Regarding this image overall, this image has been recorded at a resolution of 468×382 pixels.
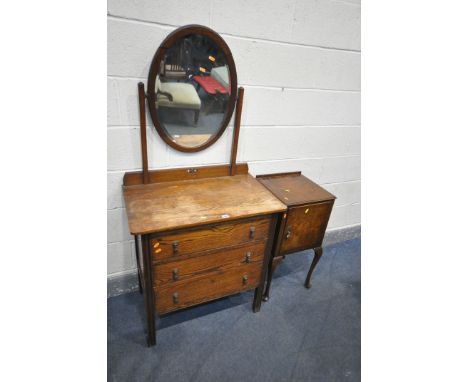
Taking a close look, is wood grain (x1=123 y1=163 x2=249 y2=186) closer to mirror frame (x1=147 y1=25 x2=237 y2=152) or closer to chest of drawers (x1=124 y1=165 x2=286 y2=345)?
chest of drawers (x1=124 y1=165 x2=286 y2=345)

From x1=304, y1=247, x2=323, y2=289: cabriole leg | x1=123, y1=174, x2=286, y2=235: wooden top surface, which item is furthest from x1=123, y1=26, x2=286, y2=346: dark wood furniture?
x1=304, y1=247, x2=323, y2=289: cabriole leg

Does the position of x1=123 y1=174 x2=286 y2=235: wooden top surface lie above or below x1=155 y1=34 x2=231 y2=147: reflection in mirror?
below

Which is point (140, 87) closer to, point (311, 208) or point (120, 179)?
point (120, 179)

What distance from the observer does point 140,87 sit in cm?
144

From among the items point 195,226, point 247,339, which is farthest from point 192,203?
point 247,339

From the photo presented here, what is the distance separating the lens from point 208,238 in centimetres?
147

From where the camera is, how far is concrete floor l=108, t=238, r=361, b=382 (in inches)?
63.7

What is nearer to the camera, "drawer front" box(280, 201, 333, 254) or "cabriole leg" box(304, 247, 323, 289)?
"drawer front" box(280, 201, 333, 254)

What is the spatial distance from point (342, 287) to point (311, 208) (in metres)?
0.93

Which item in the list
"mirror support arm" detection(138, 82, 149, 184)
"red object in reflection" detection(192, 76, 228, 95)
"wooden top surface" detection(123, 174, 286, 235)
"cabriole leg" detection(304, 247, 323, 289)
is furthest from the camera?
"cabriole leg" detection(304, 247, 323, 289)

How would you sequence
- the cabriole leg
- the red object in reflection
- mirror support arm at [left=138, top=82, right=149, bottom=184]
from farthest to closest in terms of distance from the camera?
the cabriole leg
the red object in reflection
mirror support arm at [left=138, top=82, right=149, bottom=184]

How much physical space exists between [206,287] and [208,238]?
0.35 meters

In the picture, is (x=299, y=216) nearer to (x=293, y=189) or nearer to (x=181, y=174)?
(x=293, y=189)

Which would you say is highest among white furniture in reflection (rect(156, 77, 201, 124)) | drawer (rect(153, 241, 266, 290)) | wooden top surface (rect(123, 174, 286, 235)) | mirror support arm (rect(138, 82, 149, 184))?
white furniture in reflection (rect(156, 77, 201, 124))
